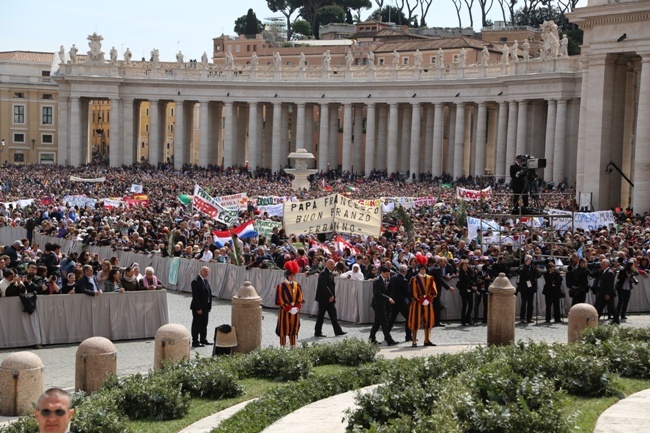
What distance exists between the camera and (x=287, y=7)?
184 m

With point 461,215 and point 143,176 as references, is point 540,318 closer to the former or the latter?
point 461,215

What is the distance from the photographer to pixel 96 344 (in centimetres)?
1820

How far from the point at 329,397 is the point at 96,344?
13.8 ft

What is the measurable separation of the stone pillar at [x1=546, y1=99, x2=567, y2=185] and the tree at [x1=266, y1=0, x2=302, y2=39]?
110m

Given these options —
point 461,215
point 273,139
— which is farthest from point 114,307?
point 273,139

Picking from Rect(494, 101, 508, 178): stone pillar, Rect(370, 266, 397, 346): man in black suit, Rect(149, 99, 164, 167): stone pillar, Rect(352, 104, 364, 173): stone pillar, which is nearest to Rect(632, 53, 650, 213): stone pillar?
Rect(370, 266, 397, 346): man in black suit

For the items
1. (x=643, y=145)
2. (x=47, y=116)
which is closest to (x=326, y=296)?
(x=643, y=145)

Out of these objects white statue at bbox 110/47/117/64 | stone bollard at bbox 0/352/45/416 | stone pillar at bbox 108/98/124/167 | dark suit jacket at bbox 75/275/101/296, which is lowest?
stone bollard at bbox 0/352/45/416

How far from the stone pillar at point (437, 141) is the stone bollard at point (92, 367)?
7088 centimetres

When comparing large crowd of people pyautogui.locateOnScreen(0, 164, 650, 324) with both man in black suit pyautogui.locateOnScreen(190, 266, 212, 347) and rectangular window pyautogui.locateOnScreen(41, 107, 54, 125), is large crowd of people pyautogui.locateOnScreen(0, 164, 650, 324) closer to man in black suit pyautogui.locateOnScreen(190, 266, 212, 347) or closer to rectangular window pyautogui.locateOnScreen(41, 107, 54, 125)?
man in black suit pyautogui.locateOnScreen(190, 266, 212, 347)

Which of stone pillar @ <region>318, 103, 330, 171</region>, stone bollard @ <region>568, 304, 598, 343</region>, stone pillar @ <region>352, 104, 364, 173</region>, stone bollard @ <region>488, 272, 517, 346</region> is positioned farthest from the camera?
stone pillar @ <region>352, 104, 364, 173</region>

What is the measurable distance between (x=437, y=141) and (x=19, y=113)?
173 feet

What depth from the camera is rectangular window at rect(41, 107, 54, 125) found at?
12106 centimetres

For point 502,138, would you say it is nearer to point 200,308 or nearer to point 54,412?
point 200,308
